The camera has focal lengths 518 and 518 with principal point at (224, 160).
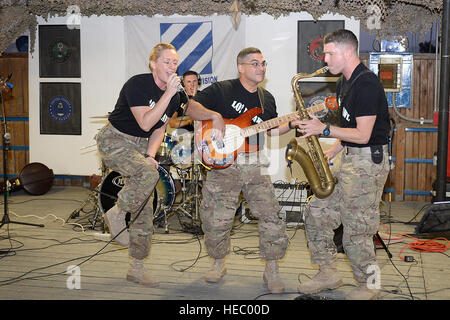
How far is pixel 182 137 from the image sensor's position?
7887 mm

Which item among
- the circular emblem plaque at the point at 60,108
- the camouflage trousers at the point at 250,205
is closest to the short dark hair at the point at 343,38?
the camouflage trousers at the point at 250,205

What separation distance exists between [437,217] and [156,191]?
382 centimetres

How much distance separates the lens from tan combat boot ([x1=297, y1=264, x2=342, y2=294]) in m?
4.93

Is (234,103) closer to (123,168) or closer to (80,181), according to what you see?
(123,168)

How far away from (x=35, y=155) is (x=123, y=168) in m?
6.95

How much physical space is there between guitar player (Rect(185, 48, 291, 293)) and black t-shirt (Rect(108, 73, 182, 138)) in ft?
1.19

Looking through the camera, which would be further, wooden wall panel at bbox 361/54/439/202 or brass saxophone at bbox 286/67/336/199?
wooden wall panel at bbox 361/54/439/202

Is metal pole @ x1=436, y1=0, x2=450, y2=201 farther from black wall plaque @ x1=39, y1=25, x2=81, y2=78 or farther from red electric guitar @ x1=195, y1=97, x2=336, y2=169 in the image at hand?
black wall plaque @ x1=39, y1=25, x2=81, y2=78

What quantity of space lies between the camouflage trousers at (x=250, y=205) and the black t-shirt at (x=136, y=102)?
77 centimetres

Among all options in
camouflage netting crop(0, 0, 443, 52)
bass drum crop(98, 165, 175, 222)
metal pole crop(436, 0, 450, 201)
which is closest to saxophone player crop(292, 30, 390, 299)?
metal pole crop(436, 0, 450, 201)

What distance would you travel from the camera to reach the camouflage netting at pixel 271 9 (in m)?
9.27

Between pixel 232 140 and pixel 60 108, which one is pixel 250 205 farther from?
pixel 60 108
